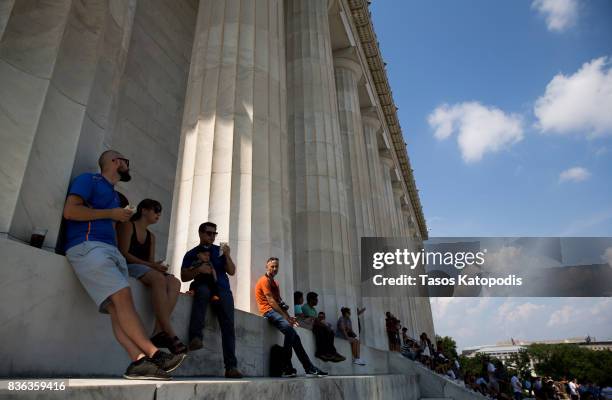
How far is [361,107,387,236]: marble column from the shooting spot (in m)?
35.6

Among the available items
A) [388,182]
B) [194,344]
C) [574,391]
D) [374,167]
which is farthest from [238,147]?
[574,391]

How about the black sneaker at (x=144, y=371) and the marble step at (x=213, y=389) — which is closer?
the marble step at (x=213, y=389)

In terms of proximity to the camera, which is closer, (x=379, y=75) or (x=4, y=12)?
(x=4, y=12)

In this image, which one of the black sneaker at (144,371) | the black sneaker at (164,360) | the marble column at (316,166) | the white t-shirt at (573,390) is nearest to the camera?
the black sneaker at (144,371)

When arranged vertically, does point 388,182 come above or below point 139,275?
above

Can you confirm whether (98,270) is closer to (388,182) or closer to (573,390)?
(573,390)

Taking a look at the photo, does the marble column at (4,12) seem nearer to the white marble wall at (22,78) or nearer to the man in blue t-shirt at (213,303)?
the white marble wall at (22,78)

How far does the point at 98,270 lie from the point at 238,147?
7.98 m

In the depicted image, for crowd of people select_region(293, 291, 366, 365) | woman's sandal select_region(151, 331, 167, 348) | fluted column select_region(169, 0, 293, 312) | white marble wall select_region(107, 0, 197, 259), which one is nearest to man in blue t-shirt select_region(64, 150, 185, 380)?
woman's sandal select_region(151, 331, 167, 348)

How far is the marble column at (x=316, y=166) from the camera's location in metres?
19.0

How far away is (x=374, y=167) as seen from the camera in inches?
1492

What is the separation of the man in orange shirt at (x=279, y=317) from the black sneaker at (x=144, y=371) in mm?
5133

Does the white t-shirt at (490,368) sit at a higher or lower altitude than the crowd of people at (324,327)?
lower

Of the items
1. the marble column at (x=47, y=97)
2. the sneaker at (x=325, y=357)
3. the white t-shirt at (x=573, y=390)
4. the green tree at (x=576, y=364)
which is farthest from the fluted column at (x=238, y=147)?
the green tree at (x=576, y=364)
